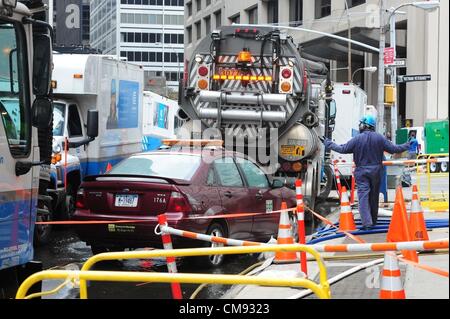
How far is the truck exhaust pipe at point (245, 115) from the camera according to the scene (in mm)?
12742

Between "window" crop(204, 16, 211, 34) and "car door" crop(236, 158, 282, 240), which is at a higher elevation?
"window" crop(204, 16, 211, 34)

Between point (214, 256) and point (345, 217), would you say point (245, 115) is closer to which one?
point (345, 217)

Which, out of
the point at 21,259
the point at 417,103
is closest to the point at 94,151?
the point at 21,259

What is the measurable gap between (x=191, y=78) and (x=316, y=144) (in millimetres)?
2913

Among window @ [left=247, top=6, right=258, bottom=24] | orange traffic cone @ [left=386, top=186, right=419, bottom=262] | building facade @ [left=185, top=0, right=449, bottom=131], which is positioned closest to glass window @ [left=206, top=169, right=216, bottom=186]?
orange traffic cone @ [left=386, top=186, right=419, bottom=262]

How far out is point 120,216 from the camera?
27.9 feet

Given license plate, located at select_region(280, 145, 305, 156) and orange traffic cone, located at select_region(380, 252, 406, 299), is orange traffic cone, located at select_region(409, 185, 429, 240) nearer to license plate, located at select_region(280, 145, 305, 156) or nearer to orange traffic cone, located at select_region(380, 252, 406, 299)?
orange traffic cone, located at select_region(380, 252, 406, 299)

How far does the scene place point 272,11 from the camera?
194 ft

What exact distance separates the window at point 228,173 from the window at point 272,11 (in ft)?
165

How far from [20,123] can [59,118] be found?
283 inches

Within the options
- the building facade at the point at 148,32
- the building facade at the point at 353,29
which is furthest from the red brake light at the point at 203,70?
the building facade at the point at 148,32

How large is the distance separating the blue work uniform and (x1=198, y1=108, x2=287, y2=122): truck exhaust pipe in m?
A: 2.64

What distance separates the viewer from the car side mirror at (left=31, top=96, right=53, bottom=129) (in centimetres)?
555
